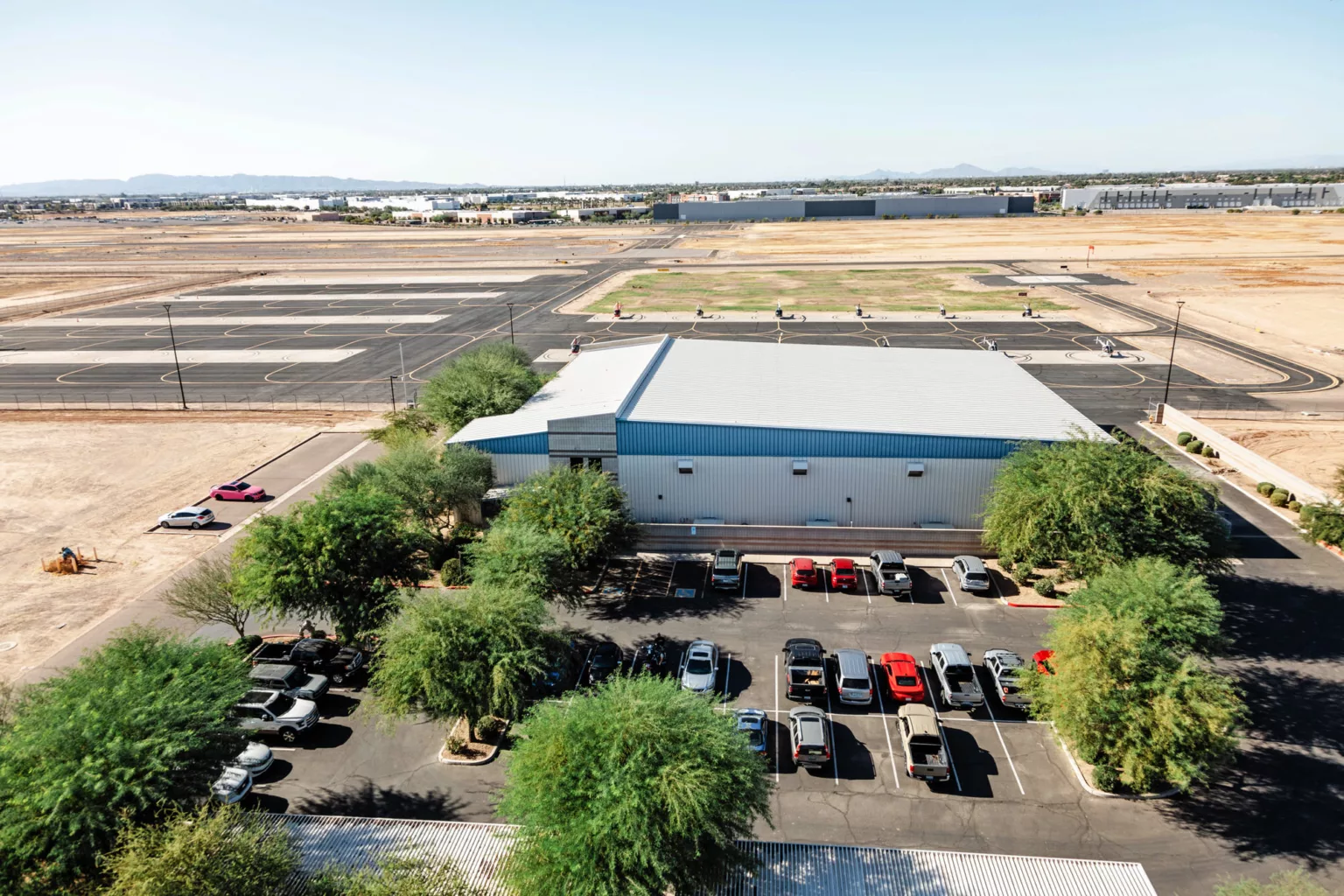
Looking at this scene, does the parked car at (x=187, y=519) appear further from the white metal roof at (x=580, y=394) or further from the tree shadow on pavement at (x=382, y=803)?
the tree shadow on pavement at (x=382, y=803)

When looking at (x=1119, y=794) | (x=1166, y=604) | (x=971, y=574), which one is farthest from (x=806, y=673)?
(x=1166, y=604)

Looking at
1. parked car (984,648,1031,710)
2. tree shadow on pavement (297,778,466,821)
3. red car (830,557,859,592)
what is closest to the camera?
tree shadow on pavement (297,778,466,821)

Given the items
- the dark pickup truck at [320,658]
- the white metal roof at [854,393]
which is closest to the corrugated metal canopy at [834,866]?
the dark pickup truck at [320,658]

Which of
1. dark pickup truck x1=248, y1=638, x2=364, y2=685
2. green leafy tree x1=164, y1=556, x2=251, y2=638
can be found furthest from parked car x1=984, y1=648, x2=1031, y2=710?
green leafy tree x1=164, y1=556, x2=251, y2=638

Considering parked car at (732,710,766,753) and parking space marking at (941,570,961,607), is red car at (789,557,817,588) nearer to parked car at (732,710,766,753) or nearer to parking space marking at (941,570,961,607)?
parking space marking at (941,570,961,607)

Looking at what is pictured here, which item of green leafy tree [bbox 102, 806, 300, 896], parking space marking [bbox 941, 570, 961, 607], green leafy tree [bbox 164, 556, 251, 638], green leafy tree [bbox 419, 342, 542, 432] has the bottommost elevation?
parking space marking [bbox 941, 570, 961, 607]

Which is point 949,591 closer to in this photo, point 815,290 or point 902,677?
point 902,677
